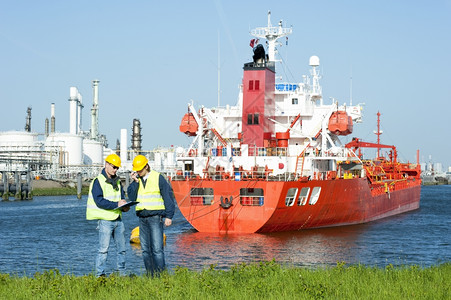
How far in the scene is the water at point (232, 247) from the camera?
20328mm

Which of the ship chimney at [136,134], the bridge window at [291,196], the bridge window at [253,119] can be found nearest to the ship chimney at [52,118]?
the ship chimney at [136,134]

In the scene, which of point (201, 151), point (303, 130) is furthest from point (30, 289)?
point (303, 130)

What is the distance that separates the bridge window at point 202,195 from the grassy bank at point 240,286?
589 inches

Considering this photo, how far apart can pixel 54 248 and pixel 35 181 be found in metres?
57.3

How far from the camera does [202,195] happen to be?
27781 mm

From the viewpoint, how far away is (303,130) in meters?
33.7

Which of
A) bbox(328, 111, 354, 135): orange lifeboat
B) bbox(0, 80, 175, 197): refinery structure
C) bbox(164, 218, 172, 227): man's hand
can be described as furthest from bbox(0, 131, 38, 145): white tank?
bbox(164, 218, 172, 227): man's hand

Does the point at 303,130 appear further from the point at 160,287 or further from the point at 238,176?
the point at 160,287

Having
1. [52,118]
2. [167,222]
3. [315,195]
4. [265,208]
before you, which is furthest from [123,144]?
[167,222]

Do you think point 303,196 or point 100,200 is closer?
point 100,200

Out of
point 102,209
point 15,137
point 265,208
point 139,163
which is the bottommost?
point 265,208

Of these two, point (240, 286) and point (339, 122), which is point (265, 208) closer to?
point (339, 122)

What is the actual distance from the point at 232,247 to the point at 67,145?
Answer: 68.8m

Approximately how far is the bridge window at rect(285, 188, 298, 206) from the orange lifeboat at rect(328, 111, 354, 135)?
598 centimetres
